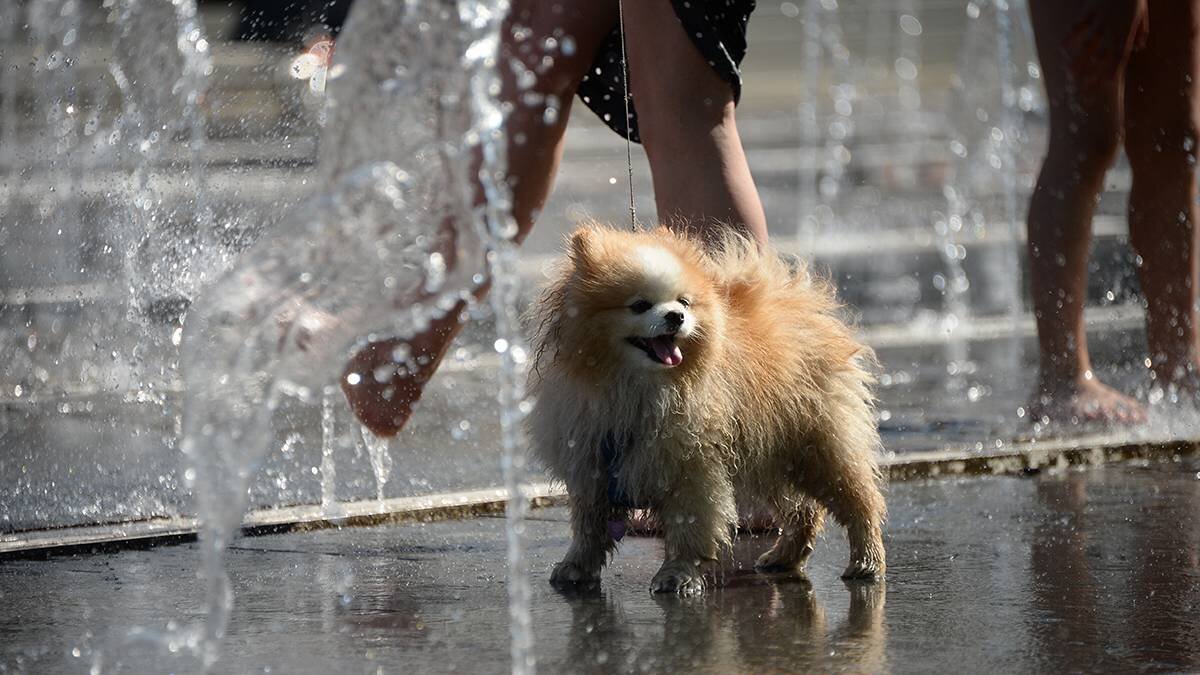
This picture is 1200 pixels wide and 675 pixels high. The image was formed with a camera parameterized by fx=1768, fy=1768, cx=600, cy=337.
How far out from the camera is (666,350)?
129 inches

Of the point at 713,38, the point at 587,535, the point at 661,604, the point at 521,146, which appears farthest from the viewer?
→ the point at 521,146

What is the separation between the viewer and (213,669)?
111 inches

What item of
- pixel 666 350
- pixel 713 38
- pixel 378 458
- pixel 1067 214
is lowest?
pixel 378 458

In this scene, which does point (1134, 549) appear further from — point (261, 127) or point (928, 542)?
point (261, 127)

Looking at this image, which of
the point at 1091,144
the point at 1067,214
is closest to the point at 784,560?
the point at 1067,214

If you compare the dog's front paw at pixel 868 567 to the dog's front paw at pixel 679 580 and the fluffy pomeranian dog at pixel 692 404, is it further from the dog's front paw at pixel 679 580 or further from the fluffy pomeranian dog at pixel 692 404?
the dog's front paw at pixel 679 580

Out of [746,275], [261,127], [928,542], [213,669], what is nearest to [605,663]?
[213,669]

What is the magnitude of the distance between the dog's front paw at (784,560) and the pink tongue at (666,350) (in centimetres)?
58

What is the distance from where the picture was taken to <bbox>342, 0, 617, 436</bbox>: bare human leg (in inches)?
170

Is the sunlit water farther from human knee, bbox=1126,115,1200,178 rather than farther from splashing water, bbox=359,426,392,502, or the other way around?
human knee, bbox=1126,115,1200,178

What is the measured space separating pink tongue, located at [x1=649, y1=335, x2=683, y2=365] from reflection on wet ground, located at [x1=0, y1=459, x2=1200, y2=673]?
1.48ft

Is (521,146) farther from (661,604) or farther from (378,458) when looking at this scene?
(661,604)

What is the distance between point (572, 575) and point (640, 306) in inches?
22.2

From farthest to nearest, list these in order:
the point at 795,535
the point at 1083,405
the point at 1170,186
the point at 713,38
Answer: the point at 1170,186
the point at 1083,405
the point at 713,38
the point at 795,535
